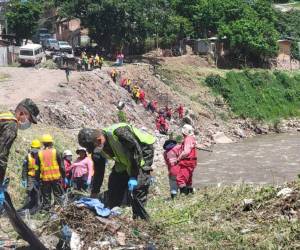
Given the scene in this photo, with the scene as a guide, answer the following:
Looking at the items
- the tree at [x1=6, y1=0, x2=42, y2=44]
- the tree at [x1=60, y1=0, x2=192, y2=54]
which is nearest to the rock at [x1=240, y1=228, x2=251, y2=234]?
the tree at [x1=60, y1=0, x2=192, y2=54]

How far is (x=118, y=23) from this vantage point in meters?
47.8

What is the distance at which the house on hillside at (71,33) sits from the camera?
58.8m

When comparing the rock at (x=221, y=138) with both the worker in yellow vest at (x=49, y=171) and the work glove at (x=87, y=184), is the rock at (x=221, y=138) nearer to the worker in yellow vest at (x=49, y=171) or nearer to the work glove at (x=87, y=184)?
the work glove at (x=87, y=184)

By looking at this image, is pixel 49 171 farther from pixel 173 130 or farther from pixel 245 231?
pixel 173 130

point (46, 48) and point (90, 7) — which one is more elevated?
point (90, 7)

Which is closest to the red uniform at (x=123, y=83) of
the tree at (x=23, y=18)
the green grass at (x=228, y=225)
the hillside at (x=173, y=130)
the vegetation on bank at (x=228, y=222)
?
the hillside at (x=173, y=130)

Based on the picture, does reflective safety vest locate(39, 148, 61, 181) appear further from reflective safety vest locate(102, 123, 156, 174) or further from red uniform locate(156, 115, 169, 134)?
red uniform locate(156, 115, 169, 134)

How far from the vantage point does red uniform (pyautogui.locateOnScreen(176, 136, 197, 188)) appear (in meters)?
11.7

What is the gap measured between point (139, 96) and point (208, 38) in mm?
19770

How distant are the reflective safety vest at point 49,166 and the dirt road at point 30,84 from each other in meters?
15.7

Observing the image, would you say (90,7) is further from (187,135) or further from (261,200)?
(261,200)

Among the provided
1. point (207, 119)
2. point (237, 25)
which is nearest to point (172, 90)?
point (207, 119)

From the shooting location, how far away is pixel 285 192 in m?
7.87

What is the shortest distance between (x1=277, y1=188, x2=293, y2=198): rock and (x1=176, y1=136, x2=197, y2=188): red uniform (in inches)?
148
